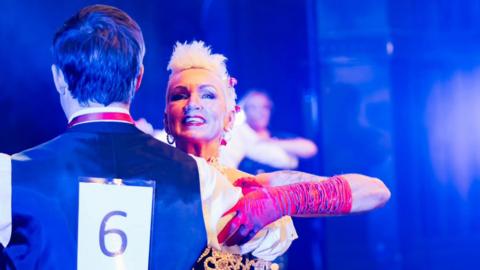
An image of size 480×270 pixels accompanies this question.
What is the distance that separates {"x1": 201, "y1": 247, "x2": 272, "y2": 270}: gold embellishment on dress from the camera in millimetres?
2018

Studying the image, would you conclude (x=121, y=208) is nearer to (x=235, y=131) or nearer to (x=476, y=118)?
(x=235, y=131)

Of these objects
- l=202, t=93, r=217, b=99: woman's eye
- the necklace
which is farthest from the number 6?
l=202, t=93, r=217, b=99: woman's eye

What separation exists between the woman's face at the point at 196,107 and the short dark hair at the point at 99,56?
37 centimetres

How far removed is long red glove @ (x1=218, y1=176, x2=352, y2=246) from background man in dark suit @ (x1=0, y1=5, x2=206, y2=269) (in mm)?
189

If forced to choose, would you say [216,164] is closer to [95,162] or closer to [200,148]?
[200,148]

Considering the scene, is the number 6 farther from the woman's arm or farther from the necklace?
A: the necklace

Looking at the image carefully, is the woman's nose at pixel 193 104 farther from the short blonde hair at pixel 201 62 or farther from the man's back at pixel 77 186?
the man's back at pixel 77 186

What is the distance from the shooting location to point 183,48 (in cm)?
221

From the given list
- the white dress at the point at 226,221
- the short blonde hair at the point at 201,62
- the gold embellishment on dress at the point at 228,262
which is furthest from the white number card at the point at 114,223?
the short blonde hair at the point at 201,62

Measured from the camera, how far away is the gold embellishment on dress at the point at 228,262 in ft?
6.62

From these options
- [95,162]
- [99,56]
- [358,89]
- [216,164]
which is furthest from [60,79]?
[358,89]

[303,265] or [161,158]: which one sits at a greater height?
[161,158]

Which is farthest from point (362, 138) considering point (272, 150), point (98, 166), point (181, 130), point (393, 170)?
point (98, 166)

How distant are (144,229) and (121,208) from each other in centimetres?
9
